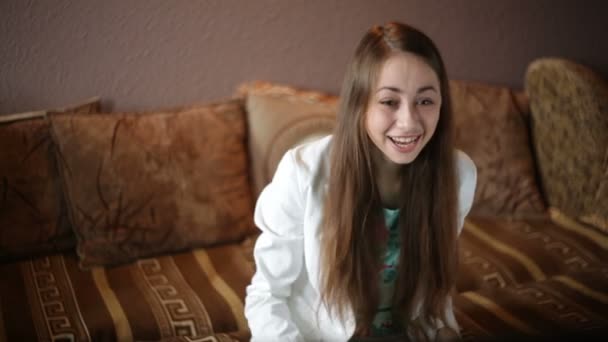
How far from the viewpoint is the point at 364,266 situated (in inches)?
49.8

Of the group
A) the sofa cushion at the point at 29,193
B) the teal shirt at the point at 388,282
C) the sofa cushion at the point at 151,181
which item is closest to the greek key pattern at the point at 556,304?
the teal shirt at the point at 388,282

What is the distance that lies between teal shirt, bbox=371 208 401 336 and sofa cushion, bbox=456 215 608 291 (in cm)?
45

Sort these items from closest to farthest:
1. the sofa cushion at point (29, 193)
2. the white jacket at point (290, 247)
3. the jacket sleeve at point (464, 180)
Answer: the white jacket at point (290, 247), the jacket sleeve at point (464, 180), the sofa cushion at point (29, 193)

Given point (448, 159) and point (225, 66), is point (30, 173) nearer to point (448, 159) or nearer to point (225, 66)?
point (225, 66)

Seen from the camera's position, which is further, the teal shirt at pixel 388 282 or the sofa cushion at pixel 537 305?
the sofa cushion at pixel 537 305

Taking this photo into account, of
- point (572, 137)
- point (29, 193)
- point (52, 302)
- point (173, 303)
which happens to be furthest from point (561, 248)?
point (29, 193)

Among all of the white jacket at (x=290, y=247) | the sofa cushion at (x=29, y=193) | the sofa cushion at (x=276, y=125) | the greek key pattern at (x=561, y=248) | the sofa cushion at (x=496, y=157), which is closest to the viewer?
the white jacket at (x=290, y=247)

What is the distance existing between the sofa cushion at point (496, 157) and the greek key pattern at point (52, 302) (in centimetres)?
135

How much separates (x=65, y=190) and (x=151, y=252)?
0.31 meters

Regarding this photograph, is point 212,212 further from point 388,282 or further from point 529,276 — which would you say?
point 529,276

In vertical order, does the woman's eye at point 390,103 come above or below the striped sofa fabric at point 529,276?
above

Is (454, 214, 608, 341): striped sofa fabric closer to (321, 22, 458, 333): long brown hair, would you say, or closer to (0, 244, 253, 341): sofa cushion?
(321, 22, 458, 333): long brown hair

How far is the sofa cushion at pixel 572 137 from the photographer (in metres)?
2.00

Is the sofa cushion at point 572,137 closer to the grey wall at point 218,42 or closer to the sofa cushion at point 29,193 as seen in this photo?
the grey wall at point 218,42
